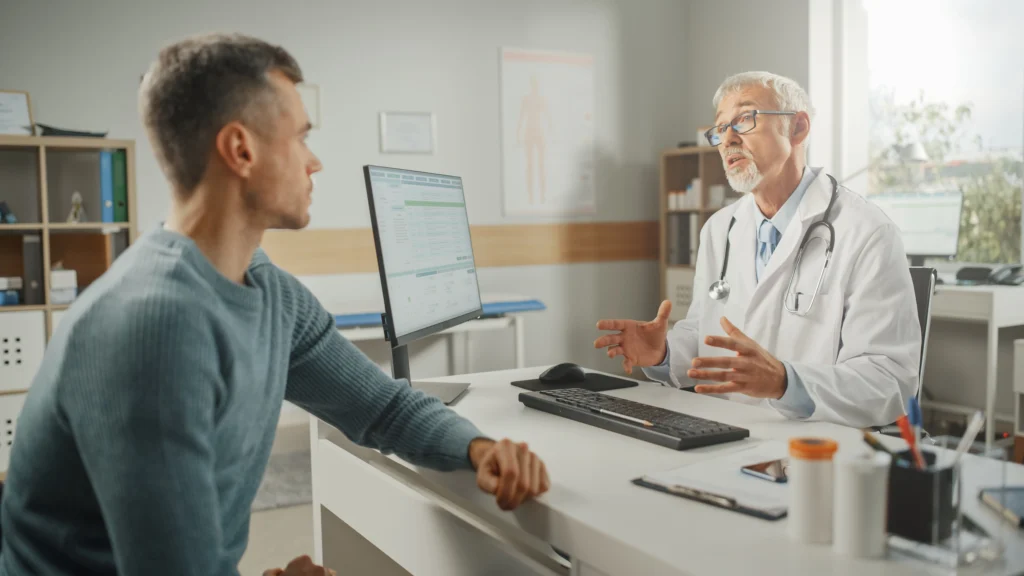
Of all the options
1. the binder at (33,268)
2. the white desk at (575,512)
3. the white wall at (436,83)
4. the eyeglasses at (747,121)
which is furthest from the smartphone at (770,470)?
the white wall at (436,83)

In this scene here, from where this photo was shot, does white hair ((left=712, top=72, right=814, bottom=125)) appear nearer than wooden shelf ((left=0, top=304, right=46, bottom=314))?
Yes

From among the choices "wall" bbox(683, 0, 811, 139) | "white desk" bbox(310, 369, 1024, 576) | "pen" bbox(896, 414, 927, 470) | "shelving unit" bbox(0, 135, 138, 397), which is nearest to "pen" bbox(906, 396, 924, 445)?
"pen" bbox(896, 414, 927, 470)

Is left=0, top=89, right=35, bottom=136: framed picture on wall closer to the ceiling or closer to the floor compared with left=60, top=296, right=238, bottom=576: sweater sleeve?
closer to the ceiling

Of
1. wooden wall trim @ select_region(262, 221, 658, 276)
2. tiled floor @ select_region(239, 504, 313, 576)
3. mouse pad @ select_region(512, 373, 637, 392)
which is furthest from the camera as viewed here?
wooden wall trim @ select_region(262, 221, 658, 276)

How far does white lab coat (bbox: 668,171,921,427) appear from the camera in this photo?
1.65 meters

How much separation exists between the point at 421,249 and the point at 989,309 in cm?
287

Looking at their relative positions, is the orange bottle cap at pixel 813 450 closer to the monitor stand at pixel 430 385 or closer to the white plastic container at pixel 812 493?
the white plastic container at pixel 812 493

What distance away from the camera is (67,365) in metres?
0.88

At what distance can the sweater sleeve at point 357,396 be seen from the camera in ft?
4.26

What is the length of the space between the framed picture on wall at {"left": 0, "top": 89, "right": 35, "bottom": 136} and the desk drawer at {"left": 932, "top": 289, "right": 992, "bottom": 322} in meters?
3.99

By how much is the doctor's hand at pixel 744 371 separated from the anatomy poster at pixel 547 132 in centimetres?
360

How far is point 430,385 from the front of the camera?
74.3 inches

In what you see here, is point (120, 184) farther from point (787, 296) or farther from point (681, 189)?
point (681, 189)

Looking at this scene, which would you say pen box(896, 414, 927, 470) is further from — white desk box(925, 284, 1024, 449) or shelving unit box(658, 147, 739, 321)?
shelving unit box(658, 147, 739, 321)
